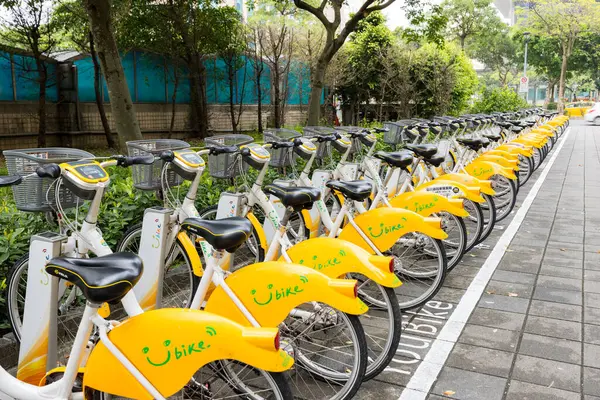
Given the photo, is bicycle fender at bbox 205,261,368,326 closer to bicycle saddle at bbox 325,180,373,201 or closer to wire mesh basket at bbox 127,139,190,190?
bicycle saddle at bbox 325,180,373,201

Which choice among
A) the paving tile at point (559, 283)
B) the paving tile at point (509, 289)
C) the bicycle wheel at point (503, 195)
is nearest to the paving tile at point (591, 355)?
the paving tile at point (509, 289)

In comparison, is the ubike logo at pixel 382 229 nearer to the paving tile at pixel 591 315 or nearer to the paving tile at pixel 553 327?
the paving tile at pixel 553 327

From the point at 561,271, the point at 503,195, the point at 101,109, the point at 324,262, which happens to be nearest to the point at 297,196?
Result: the point at 324,262

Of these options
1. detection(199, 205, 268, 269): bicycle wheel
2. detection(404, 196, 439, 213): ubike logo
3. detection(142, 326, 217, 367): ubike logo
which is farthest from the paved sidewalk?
detection(199, 205, 268, 269): bicycle wheel

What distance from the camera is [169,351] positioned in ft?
7.11

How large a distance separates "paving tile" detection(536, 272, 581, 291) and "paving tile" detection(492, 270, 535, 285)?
3.1 inches

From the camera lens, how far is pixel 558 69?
40438 mm

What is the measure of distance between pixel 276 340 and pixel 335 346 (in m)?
1.01

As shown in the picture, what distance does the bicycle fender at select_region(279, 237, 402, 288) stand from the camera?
10.9 ft

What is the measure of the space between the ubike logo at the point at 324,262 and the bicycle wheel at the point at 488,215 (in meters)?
2.94

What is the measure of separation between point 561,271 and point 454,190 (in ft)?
4.38

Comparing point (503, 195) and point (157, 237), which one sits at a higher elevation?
point (157, 237)

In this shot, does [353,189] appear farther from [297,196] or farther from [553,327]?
[553,327]

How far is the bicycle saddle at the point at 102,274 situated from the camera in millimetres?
2070
